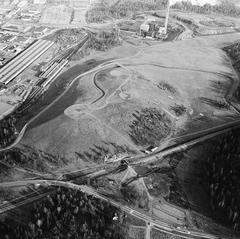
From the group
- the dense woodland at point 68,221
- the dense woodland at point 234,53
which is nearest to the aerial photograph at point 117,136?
the dense woodland at point 68,221

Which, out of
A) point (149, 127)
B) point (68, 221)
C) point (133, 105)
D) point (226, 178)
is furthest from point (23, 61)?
point (226, 178)

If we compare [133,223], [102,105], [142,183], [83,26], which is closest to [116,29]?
[83,26]

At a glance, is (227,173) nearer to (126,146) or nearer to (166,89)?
(126,146)

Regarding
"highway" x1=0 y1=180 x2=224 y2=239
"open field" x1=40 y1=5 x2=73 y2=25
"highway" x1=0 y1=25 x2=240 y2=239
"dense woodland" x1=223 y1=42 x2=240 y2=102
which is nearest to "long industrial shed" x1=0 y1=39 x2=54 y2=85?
"highway" x1=0 y1=25 x2=240 y2=239

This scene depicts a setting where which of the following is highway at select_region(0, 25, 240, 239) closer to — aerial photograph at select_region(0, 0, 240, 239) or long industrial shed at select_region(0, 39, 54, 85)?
aerial photograph at select_region(0, 0, 240, 239)

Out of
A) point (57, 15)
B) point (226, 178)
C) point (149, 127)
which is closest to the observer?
point (226, 178)

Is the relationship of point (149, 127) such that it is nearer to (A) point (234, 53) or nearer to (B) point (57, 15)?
(A) point (234, 53)

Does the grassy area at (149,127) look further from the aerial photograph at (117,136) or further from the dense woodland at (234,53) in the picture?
the dense woodland at (234,53)

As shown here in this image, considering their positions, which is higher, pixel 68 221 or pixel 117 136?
pixel 117 136
